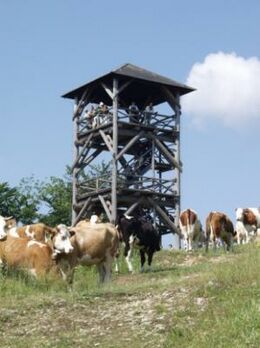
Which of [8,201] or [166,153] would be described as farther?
[8,201]

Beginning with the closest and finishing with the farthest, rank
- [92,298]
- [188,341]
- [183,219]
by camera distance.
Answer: [188,341]
[92,298]
[183,219]

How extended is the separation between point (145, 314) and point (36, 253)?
5.15 m

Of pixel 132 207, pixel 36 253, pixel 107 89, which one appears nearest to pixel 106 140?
pixel 107 89

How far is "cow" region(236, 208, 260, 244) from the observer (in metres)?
28.7

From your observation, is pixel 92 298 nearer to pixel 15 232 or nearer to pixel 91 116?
pixel 15 232

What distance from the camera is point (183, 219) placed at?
28094 mm

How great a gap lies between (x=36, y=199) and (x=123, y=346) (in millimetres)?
41895

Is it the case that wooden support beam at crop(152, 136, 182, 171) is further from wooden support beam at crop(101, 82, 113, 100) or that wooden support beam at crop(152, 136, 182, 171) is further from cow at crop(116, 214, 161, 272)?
cow at crop(116, 214, 161, 272)

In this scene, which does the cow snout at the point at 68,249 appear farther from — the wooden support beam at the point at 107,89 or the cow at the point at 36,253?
the wooden support beam at the point at 107,89

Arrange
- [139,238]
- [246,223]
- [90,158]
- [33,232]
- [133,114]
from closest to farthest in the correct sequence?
[33,232]
[139,238]
[246,223]
[133,114]
[90,158]

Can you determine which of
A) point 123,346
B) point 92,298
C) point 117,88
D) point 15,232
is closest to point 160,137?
point 117,88

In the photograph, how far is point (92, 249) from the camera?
55.2ft

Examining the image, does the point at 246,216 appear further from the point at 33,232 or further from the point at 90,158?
the point at 33,232

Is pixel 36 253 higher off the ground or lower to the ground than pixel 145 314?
higher
